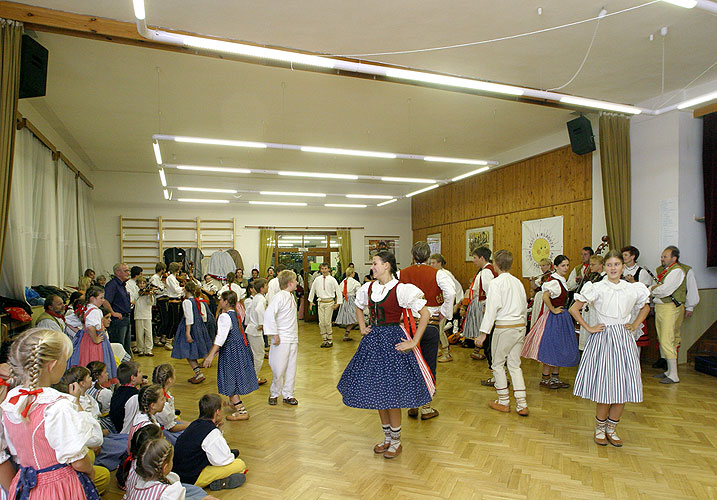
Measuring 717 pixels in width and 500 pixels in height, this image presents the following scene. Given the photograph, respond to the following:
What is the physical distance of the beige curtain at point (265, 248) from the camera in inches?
466

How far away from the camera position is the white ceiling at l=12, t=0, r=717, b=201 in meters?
4.12

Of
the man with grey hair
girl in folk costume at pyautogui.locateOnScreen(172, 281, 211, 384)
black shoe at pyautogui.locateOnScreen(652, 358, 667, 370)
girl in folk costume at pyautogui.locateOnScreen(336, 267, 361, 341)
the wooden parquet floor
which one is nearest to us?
the wooden parquet floor

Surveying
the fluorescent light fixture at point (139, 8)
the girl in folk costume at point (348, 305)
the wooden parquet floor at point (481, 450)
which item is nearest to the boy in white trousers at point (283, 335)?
the wooden parquet floor at point (481, 450)

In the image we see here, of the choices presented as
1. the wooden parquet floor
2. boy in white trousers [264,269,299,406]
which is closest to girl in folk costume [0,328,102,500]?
the wooden parquet floor

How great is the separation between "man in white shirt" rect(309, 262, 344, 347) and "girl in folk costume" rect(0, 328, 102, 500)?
6431mm

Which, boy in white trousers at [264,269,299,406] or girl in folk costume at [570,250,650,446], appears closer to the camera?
girl in folk costume at [570,250,650,446]

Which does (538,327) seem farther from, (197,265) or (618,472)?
(197,265)

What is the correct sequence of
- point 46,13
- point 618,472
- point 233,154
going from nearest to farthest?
1. point 618,472
2. point 46,13
3. point 233,154

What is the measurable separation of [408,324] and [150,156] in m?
8.52

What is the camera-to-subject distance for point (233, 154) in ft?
30.6

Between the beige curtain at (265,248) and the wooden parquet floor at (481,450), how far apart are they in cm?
693

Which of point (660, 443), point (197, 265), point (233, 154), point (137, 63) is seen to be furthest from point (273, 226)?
point (660, 443)

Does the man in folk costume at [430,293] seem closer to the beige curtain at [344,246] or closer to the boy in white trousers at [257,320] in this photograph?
the boy in white trousers at [257,320]

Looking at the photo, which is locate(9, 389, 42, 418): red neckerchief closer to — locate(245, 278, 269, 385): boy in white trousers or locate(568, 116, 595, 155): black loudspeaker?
locate(245, 278, 269, 385): boy in white trousers
